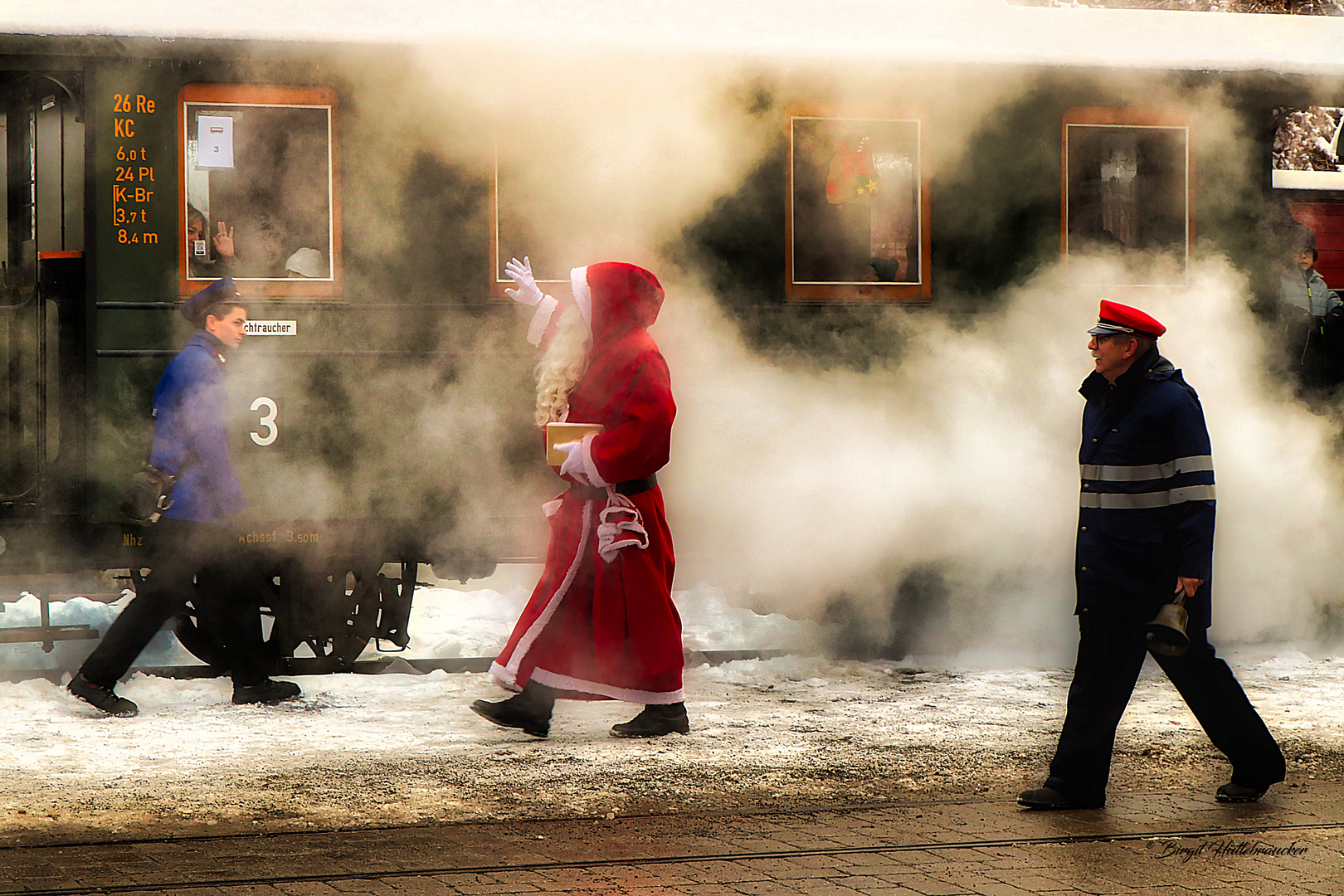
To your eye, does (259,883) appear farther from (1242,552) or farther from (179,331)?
(1242,552)

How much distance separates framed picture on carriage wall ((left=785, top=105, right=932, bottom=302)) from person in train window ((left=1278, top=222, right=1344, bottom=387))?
1.93 metres

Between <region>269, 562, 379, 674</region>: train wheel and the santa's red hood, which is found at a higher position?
the santa's red hood

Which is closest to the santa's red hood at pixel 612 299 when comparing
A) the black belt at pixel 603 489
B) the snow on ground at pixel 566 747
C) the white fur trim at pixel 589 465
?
the white fur trim at pixel 589 465

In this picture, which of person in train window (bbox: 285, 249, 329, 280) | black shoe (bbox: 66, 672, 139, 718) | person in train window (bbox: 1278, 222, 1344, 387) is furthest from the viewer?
person in train window (bbox: 1278, 222, 1344, 387)

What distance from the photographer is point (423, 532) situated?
20.5ft

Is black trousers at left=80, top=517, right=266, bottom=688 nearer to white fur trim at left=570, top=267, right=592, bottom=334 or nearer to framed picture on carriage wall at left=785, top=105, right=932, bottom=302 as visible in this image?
white fur trim at left=570, top=267, right=592, bottom=334

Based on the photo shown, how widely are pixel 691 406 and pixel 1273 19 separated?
11.4ft

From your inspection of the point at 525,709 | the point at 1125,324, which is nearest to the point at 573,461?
the point at 525,709

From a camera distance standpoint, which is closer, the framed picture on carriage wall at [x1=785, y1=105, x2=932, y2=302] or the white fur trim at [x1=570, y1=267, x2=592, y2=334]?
the white fur trim at [x1=570, y1=267, x2=592, y2=334]

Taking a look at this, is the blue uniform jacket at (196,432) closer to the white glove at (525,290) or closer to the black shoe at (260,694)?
the black shoe at (260,694)

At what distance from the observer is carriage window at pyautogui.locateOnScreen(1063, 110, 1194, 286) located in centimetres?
687

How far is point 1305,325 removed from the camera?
7.28 metres

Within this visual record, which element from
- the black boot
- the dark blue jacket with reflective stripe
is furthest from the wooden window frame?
the dark blue jacket with reflective stripe

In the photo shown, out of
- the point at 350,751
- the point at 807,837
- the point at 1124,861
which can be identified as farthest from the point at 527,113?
the point at 1124,861
